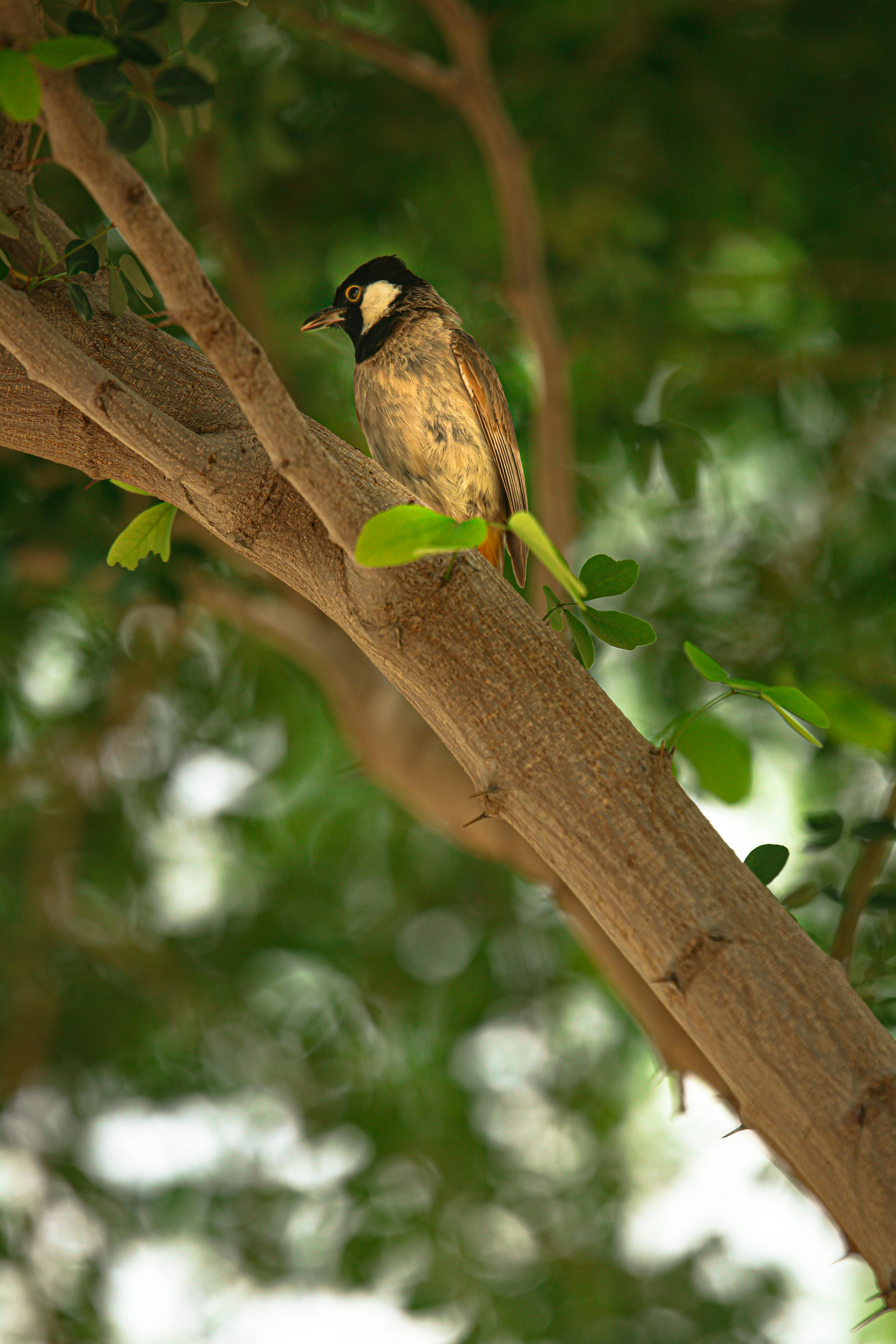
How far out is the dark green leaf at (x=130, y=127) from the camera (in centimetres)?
64

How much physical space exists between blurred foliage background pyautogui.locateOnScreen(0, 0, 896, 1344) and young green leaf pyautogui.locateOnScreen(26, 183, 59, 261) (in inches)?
28.1

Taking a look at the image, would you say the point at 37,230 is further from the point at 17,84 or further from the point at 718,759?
the point at 718,759

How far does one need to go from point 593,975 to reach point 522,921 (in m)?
0.25

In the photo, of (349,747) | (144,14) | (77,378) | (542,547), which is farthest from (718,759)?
(349,747)

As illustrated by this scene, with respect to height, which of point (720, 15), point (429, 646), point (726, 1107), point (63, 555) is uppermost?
point (720, 15)

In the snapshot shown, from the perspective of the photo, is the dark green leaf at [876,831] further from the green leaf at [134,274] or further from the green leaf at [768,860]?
the green leaf at [134,274]

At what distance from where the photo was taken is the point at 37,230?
759 millimetres

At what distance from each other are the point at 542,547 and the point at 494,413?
34.9 inches

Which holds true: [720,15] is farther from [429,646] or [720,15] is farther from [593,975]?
[593,975]

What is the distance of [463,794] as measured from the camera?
1.84 metres

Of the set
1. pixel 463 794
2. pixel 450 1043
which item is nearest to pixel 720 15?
pixel 463 794

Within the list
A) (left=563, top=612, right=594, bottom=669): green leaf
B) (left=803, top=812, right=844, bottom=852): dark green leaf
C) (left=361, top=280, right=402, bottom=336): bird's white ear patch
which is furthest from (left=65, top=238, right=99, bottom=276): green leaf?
(left=803, top=812, right=844, bottom=852): dark green leaf

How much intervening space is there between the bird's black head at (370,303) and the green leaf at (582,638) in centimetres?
81

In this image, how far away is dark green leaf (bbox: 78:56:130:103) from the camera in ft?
2.10
